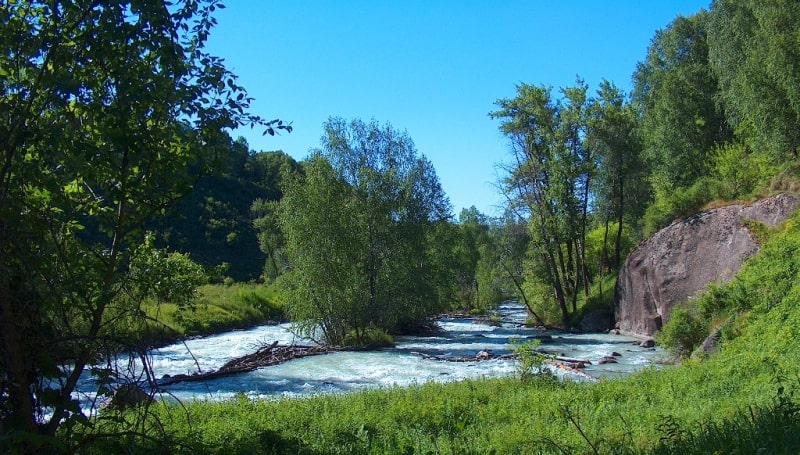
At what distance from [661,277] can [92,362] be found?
1075 inches

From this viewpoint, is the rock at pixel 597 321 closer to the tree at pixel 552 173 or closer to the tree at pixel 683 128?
the tree at pixel 552 173

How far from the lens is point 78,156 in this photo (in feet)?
19.0

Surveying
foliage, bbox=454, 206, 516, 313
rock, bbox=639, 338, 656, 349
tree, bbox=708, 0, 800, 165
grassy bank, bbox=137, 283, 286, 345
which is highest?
tree, bbox=708, 0, 800, 165

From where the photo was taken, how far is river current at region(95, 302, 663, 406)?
19344 mm

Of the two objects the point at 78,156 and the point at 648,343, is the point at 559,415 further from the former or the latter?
the point at 648,343

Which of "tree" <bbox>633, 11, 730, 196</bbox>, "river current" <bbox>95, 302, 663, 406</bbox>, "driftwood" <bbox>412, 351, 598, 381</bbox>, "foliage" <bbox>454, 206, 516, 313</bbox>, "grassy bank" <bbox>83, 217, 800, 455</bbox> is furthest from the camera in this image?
"foliage" <bbox>454, 206, 516, 313</bbox>

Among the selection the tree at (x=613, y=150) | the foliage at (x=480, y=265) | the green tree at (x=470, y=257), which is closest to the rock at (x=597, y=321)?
the tree at (x=613, y=150)

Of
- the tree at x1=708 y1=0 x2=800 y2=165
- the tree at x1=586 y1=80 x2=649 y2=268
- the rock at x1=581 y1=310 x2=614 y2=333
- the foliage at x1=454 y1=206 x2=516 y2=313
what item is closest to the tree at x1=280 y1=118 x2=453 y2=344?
the foliage at x1=454 y1=206 x2=516 y2=313

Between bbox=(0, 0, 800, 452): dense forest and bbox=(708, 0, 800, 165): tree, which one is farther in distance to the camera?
bbox=(708, 0, 800, 165): tree

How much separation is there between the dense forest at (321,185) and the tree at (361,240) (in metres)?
0.13

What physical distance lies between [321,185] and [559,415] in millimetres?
23326

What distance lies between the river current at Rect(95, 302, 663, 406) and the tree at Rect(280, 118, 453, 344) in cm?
240

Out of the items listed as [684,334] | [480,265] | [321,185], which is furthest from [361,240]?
[480,265]

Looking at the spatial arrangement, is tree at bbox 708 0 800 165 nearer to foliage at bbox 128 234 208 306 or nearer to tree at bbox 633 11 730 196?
tree at bbox 633 11 730 196
